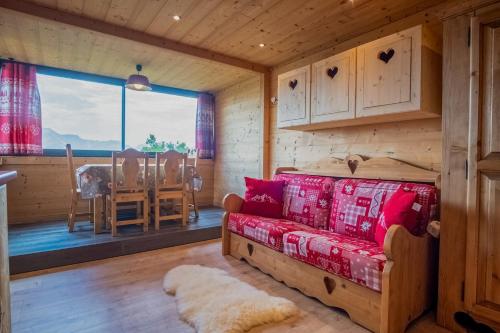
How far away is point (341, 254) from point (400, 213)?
0.46m

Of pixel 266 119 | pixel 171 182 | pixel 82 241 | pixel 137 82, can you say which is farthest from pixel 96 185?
pixel 266 119

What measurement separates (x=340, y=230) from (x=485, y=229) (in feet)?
3.07

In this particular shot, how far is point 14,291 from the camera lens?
2.11 meters

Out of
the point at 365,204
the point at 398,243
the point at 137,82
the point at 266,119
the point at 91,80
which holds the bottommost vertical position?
the point at 398,243

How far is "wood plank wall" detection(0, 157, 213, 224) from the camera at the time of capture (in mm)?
3869

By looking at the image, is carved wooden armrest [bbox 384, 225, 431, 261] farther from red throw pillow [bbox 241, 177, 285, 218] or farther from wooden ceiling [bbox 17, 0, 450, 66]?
wooden ceiling [bbox 17, 0, 450, 66]

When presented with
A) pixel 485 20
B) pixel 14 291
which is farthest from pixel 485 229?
pixel 14 291

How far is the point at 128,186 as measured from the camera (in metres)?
3.41

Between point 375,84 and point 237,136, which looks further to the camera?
point 237,136

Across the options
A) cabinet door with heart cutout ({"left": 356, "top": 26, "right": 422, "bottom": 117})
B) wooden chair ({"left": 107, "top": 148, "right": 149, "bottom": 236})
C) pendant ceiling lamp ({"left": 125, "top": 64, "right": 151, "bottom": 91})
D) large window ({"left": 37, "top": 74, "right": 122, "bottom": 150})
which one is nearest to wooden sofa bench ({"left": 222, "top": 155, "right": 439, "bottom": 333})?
cabinet door with heart cutout ({"left": 356, "top": 26, "right": 422, "bottom": 117})

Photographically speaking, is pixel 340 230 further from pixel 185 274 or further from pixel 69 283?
pixel 69 283

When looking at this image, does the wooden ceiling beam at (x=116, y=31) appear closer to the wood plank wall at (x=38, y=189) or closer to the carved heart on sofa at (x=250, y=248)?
the wood plank wall at (x=38, y=189)

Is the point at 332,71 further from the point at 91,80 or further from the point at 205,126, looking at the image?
the point at 91,80

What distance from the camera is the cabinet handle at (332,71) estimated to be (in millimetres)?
2668
